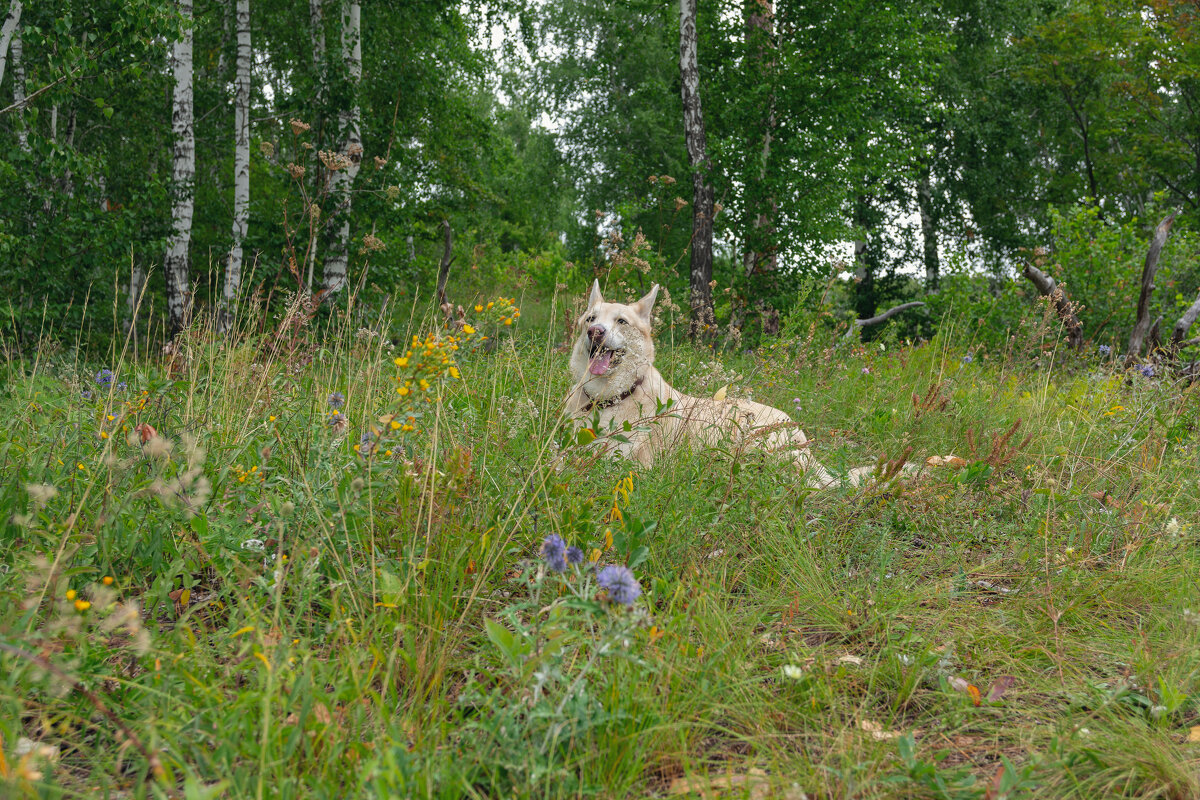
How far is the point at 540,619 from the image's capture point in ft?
5.91

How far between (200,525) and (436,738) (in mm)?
1124

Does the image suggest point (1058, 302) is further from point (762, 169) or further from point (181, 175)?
point (181, 175)

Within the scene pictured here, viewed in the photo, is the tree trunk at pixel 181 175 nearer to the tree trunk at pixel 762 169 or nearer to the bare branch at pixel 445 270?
the bare branch at pixel 445 270

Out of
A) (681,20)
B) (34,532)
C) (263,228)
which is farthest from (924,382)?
(263,228)

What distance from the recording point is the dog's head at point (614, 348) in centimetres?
421

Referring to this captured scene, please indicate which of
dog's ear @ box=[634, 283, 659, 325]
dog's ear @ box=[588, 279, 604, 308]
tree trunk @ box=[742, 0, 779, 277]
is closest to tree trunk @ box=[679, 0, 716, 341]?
tree trunk @ box=[742, 0, 779, 277]

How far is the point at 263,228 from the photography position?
33.2 ft

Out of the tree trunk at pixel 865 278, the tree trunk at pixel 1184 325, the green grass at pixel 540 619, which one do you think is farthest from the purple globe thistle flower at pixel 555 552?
the tree trunk at pixel 865 278

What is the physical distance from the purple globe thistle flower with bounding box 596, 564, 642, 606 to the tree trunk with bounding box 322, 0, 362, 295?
8.43 m

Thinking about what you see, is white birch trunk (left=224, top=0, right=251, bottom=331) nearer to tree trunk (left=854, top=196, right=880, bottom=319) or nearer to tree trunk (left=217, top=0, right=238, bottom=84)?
tree trunk (left=217, top=0, right=238, bottom=84)

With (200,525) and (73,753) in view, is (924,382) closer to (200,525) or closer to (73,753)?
(200,525)

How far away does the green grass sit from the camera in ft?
4.77

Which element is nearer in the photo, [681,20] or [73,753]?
[73,753]

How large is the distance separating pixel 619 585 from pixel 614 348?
2884mm
